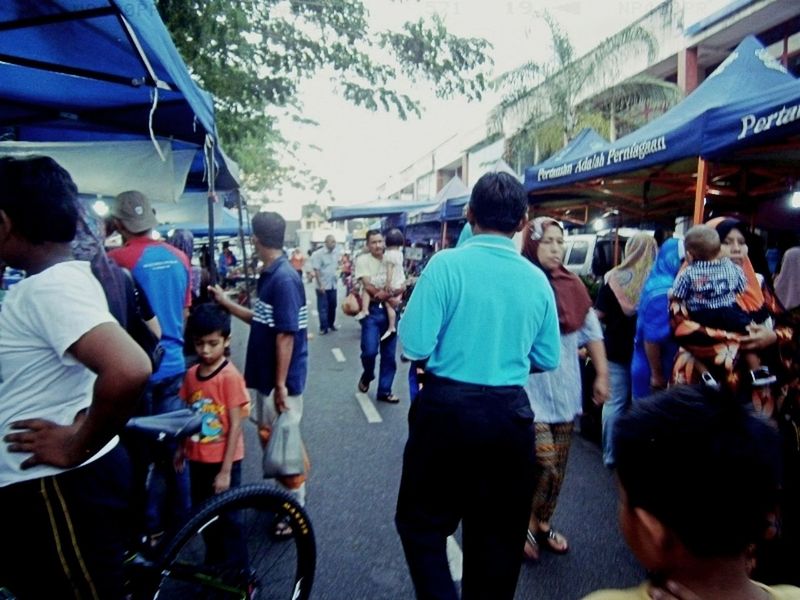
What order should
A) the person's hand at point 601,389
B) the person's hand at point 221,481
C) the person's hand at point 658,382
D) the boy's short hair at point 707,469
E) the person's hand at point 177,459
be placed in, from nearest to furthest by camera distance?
the boy's short hair at point 707,469 < the person's hand at point 177,459 < the person's hand at point 221,481 < the person's hand at point 601,389 < the person's hand at point 658,382

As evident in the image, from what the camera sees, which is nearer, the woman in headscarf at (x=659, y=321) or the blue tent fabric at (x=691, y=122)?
the woman in headscarf at (x=659, y=321)

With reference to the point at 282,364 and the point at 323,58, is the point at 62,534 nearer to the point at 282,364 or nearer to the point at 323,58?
the point at 282,364

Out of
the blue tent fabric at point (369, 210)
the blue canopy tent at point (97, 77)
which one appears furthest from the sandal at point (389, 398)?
the blue tent fabric at point (369, 210)

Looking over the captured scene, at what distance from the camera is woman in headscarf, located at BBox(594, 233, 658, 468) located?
416 centimetres

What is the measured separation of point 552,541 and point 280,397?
1702mm

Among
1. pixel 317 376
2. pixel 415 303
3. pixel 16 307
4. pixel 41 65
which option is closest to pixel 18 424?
pixel 16 307

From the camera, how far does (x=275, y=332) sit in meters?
3.13

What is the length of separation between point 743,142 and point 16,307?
4359 mm

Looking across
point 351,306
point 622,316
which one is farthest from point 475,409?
point 351,306

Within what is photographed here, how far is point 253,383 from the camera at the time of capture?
327 centimetres

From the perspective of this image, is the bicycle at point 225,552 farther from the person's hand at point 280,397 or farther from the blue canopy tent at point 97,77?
the blue canopy tent at point 97,77

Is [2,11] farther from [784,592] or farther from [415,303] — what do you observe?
[784,592]

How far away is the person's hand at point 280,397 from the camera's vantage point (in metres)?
3.14

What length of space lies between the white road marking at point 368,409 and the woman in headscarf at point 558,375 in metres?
2.67
